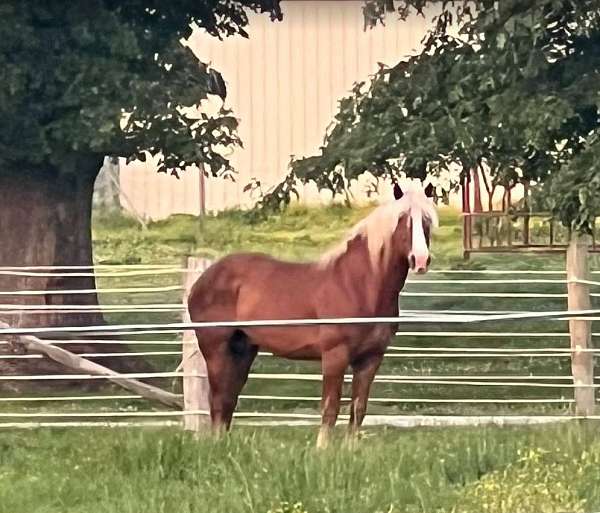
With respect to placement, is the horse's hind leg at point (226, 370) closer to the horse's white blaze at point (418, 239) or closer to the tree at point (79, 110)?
the horse's white blaze at point (418, 239)

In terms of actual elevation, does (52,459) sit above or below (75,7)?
below

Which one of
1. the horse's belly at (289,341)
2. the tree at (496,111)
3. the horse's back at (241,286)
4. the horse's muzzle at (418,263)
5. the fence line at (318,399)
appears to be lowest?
the fence line at (318,399)

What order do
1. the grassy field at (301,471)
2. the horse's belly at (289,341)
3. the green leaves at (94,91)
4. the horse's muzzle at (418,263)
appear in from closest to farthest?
1. the grassy field at (301,471)
2. the horse's muzzle at (418,263)
3. the horse's belly at (289,341)
4. the green leaves at (94,91)

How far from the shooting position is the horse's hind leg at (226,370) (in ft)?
29.6

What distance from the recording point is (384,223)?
330 inches

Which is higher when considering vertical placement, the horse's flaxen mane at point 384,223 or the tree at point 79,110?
the tree at point 79,110

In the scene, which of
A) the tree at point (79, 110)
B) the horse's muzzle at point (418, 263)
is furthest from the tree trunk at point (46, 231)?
the horse's muzzle at point (418, 263)

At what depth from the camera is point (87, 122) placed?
12.3 meters

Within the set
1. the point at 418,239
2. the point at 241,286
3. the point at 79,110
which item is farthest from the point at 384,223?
the point at 79,110

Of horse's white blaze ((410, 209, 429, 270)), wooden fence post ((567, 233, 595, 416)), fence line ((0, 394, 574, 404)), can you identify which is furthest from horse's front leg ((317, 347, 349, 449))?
fence line ((0, 394, 574, 404))

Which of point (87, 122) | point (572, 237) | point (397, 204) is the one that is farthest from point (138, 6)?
point (397, 204)

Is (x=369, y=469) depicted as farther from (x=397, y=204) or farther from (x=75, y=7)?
(x=75, y=7)

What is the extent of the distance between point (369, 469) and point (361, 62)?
867 centimetres

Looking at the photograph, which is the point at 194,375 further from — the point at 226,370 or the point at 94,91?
the point at 94,91
